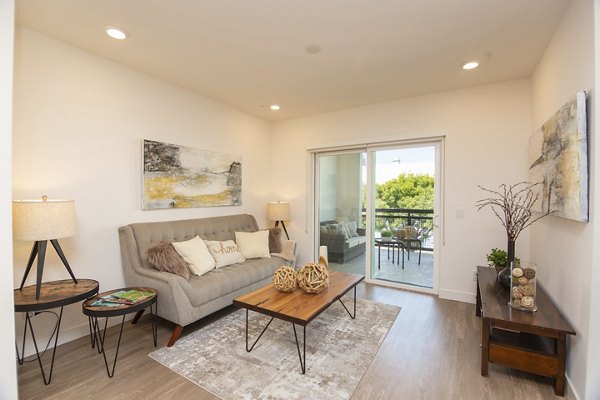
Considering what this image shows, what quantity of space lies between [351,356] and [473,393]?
823mm

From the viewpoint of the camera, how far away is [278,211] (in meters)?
4.39

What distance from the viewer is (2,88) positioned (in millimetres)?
1423

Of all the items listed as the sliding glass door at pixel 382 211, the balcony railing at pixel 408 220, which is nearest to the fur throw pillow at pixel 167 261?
the sliding glass door at pixel 382 211

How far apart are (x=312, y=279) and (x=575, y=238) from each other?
5.97ft

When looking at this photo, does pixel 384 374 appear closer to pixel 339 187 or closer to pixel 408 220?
pixel 408 220

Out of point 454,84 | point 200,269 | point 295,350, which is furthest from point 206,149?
point 454,84

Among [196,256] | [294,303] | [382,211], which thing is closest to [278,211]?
[382,211]

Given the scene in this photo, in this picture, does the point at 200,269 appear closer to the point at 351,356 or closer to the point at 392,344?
the point at 351,356

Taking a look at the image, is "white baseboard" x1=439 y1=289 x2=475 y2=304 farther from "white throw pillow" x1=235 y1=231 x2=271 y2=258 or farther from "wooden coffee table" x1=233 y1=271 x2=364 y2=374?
"white throw pillow" x1=235 y1=231 x2=271 y2=258

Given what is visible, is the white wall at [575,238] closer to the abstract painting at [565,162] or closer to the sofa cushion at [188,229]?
the abstract painting at [565,162]

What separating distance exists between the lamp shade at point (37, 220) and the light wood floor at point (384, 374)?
3.33ft

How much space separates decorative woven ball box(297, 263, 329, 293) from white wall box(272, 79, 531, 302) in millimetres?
1964

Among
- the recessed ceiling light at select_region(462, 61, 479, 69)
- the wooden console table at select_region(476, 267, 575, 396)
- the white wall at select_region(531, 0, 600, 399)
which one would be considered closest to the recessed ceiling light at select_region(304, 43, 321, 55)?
the recessed ceiling light at select_region(462, 61, 479, 69)

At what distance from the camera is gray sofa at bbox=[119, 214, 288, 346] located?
91.6 inches
